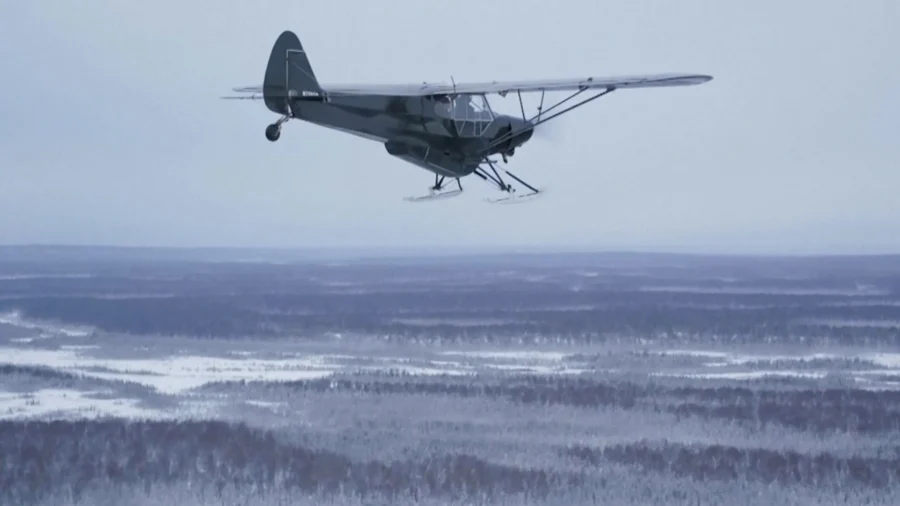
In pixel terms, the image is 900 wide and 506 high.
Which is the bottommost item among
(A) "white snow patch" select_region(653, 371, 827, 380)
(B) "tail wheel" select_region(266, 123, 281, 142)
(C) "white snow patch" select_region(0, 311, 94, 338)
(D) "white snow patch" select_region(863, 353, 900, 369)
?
(A) "white snow patch" select_region(653, 371, 827, 380)

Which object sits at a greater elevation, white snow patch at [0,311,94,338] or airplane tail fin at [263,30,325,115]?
airplane tail fin at [263,30,325,115]

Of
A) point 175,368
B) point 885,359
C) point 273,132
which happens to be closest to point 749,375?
point 885,359

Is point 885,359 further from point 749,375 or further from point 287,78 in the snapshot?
point 287,78

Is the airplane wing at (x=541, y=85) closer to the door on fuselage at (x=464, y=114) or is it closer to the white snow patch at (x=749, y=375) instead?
the door on fuselage at (x=464, y=114)

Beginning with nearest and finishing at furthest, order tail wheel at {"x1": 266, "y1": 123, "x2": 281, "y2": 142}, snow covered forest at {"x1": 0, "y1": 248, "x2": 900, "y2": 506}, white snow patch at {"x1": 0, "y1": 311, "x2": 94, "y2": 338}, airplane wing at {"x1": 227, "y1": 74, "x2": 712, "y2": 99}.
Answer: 1. tail wheel at {"x1": 266, "y1": 123, "x2": 281, "y2": 142}
2. airplane wing at {"x1": 227, "y1": 74, "x2": 712, "y2": 99}
3. snow covered forest at {"x1": 0, "y1": 248, "x2": 900, "y2": 506}
4. white snow patch at {"x1": 0, "y1": 311, "x2": 94, "y2": 338}

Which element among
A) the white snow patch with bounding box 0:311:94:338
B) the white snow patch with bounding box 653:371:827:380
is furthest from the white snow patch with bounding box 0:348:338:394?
the white snow patch with bounding box 653:371:827:380

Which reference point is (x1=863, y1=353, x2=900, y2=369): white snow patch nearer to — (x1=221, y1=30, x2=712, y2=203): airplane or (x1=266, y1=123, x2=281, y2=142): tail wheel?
(x1=221, y1=30, x2=712, y2=203): airplane

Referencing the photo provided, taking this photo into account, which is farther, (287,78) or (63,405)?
(63,405)

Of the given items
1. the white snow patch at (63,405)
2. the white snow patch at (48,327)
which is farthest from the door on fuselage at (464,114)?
the white snow patch at (48,327)

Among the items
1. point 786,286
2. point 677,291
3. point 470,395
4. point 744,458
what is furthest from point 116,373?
point 786,286
